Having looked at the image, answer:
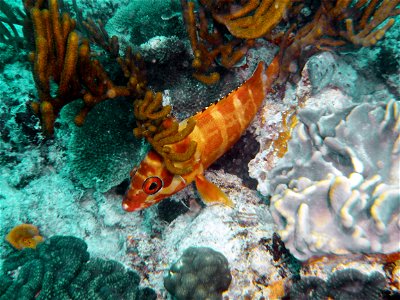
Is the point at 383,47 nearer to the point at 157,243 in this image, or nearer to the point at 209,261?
Answer: the point at 209,261

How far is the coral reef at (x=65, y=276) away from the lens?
9.69ft

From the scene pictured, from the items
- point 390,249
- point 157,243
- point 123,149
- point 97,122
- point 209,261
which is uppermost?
point 97,122

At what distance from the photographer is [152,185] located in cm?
304

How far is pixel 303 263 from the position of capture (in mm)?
2246

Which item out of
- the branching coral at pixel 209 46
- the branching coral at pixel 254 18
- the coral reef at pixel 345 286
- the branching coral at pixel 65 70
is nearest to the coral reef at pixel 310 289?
the coral reef at pixel 345 286

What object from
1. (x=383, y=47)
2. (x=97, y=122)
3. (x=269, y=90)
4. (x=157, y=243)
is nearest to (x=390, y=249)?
(x=269, y=90)

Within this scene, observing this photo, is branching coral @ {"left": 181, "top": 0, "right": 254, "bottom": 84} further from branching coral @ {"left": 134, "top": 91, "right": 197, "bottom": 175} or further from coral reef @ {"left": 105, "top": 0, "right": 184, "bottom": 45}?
branching coral @ {"left": 134, "top": 91, "right": 197, "bottom": 175}

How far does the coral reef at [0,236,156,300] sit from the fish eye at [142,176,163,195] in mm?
1002

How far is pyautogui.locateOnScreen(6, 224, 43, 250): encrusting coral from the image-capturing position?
12.9 ft

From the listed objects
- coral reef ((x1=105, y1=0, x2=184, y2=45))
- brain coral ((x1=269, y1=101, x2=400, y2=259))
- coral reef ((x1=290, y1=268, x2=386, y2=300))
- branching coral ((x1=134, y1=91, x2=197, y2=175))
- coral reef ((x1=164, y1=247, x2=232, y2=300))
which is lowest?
coral reef ((x1=164, y1=247, x2=232, y2=300))

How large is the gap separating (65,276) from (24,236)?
4.85 feet

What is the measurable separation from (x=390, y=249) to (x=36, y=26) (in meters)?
3.45

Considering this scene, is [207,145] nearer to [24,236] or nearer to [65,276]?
[65,276]

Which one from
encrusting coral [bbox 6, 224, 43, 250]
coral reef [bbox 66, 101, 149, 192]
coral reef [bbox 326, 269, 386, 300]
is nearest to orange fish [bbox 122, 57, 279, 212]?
coral reef [bbox 66, 101, 149, 192]
